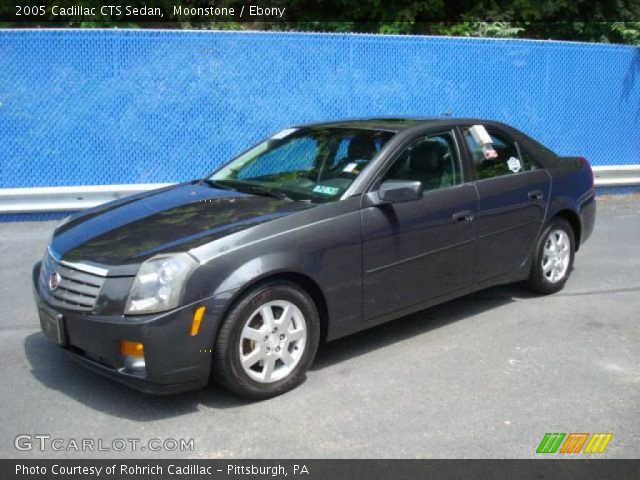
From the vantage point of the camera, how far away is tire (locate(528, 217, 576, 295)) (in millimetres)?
5902

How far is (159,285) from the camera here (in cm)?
370

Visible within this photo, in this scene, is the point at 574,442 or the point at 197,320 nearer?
the point at 574,442

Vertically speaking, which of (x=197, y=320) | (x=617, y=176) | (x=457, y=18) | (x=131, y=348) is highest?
(x=457, y=18)

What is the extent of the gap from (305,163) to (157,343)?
1918 millimetres

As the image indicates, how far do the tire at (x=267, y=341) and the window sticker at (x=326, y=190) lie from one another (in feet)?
2.45

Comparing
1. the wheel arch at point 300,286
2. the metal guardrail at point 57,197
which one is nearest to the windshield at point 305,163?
the wheel arch at point 300,286

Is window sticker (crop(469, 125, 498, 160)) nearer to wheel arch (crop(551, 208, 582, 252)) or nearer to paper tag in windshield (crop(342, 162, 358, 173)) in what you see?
wheel arch (crop(551, 208, 582, 252))

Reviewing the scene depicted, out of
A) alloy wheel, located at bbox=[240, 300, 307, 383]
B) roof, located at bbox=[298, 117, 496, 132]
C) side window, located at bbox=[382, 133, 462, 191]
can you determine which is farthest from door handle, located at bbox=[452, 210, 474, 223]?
alloy wheel, located at bbox=[240, 300, 307, 383]

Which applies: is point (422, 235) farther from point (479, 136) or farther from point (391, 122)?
point (479, 136)

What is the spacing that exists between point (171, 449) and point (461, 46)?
320 inches

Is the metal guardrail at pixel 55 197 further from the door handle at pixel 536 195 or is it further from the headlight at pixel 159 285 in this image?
the headlight at pixel 159 285

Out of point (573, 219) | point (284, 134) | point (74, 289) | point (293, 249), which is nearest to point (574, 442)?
point (293, 249)

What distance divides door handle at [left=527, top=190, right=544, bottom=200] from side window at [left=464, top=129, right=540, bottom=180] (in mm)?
205
